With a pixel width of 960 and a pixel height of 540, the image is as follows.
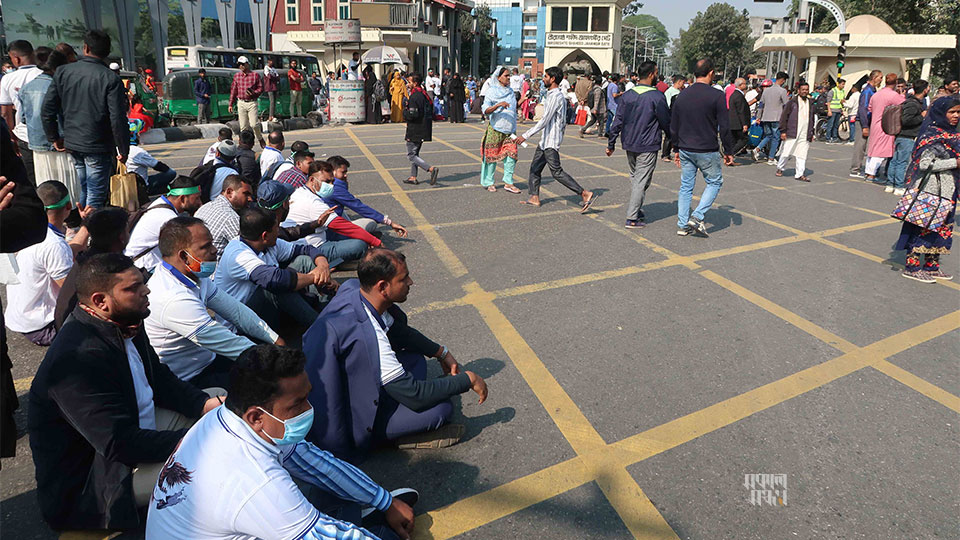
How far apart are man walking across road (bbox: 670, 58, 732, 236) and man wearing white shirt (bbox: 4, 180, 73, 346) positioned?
5972 mm

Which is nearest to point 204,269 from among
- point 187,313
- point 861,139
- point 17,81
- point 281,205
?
point 187,313

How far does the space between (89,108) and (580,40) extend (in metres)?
45.0

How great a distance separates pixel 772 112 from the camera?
11.8 metres

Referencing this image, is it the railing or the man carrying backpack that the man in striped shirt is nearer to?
the man carrying backpack

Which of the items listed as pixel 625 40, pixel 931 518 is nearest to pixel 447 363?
pixel 931 518

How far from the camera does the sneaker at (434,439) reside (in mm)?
3002

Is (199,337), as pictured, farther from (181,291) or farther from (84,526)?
(84,526)

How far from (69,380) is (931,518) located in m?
3.64

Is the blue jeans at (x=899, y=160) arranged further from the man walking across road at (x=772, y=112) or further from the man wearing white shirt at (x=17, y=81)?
the man wearing white shirt at (x=17, y=81)

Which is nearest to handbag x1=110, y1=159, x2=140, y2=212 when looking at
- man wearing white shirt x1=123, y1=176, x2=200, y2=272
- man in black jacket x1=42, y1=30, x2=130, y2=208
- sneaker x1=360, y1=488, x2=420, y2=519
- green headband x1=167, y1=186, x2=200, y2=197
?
man in black jacket x1=42, y1=30, x2=130, y2=208

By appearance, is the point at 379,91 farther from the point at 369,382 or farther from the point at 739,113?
the point at 369,382

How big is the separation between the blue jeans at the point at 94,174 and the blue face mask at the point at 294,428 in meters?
5.32

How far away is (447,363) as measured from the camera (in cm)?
332

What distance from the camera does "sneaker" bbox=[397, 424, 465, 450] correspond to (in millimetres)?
3002
